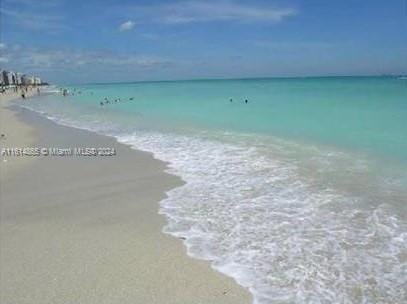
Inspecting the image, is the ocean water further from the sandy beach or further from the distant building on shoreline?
the distant building on shoreline

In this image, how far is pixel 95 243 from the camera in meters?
5.83

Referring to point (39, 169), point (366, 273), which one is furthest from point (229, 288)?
point (39, 169)

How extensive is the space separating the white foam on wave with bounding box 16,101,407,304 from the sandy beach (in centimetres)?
34

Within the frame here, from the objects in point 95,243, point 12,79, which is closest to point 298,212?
point 95,243

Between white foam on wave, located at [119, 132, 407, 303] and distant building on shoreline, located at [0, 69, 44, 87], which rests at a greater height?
distant building on shoreline, located at [0, 69, 44, 87]

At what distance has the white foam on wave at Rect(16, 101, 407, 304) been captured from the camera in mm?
4516

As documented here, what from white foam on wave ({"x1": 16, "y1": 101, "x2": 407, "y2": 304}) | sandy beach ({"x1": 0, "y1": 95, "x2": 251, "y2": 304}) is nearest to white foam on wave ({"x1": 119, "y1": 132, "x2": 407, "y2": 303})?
white foam on wave ({"x1": 16, "y1": 101, "x2": 407, "y2": 304})

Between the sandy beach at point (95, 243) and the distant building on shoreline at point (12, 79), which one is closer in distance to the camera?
the sandy beach at point (95, 243)

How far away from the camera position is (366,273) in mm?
4746

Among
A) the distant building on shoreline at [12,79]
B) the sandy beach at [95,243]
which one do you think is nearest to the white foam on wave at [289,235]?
the sandy beach at [95,243]

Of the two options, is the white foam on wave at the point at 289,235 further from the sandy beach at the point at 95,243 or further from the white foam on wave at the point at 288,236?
the sandy beach at the point at 95,243

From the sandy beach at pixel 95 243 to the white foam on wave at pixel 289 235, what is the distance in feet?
1.13

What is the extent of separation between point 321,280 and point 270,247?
101cm

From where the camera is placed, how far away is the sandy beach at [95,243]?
4.51 m
